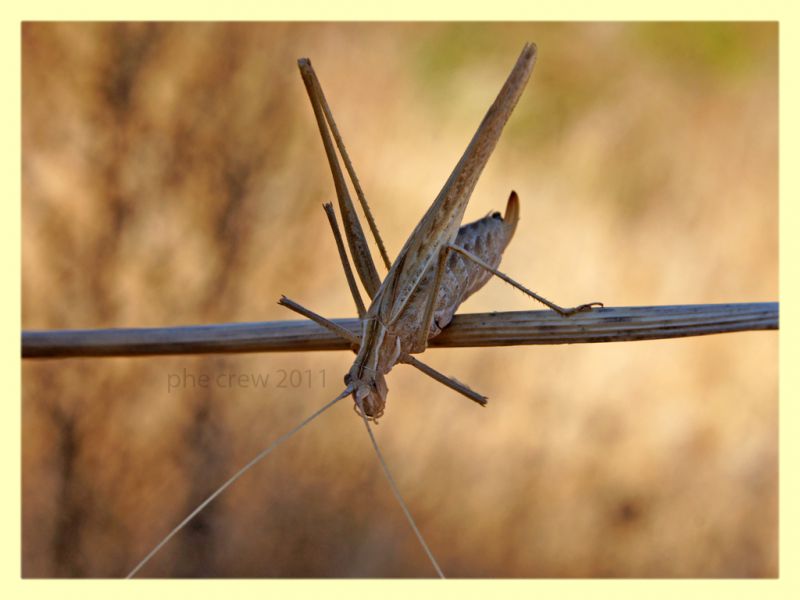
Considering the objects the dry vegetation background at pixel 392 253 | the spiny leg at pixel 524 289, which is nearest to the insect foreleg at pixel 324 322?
the spiny leg at pixel 524 289

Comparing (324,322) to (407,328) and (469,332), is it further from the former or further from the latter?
(469,332)

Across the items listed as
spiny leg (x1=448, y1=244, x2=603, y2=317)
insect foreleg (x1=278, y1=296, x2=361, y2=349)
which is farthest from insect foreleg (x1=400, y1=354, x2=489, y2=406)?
spiny leg (x1=448, y1=244, x2=603, y2=317)

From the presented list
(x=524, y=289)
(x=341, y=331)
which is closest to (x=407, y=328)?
(x=341, y=331)

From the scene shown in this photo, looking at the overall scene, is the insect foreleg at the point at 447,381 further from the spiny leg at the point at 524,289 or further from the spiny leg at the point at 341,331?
the spiny leg at the point at 524,289

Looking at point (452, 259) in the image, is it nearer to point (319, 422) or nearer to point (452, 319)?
point (452, 319)

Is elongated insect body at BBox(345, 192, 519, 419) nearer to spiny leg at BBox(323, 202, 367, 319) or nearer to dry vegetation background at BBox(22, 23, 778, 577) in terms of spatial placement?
spiny leg at BBox(323, 202, 367, 319)
